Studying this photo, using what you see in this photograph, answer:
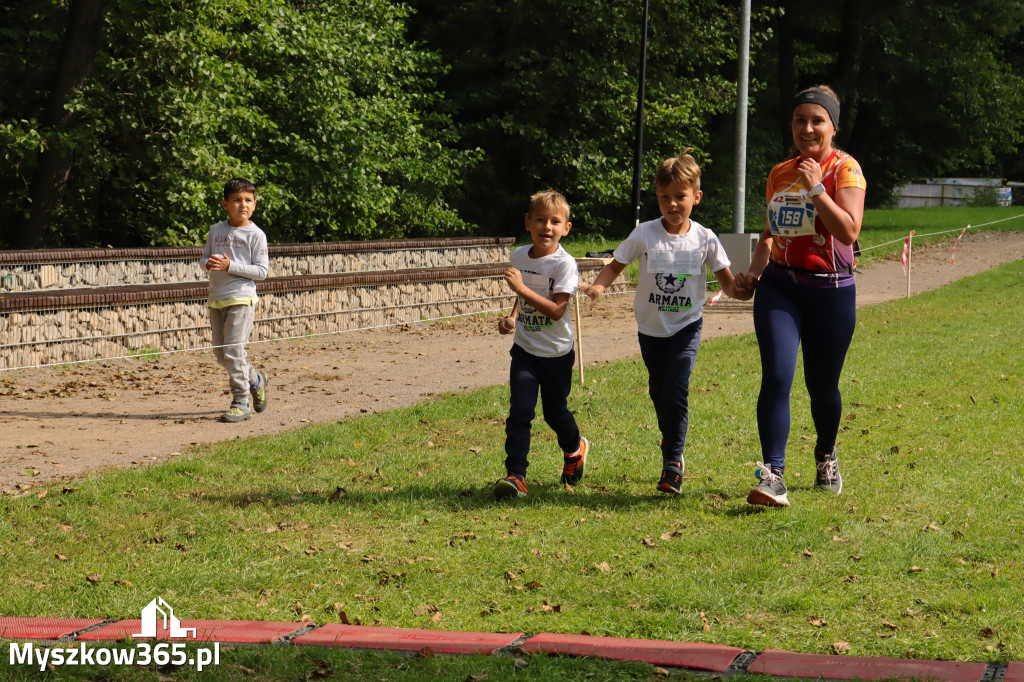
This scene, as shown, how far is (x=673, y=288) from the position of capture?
5.96 m

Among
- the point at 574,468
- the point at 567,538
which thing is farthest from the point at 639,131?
the point at 567,538

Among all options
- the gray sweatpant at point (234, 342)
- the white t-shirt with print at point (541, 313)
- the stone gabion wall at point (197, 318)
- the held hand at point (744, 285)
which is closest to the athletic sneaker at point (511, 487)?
the white t-shirt with print at point (541, 313)

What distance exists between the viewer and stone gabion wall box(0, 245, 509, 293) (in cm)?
1259

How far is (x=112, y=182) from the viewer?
1658 centimetres

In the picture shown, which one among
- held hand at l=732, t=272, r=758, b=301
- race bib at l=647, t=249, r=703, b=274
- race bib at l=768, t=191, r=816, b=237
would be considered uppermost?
race bib at l=768, t=191, r=816, b=237

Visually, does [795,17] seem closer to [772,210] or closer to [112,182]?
[112,182]

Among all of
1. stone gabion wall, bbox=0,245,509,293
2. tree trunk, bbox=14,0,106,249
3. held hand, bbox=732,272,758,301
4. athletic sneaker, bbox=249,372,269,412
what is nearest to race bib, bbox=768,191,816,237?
held hand, bbox=732,272,758,301

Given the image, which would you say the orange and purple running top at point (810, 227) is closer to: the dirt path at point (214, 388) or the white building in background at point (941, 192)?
the dirt path at point (214, 388)

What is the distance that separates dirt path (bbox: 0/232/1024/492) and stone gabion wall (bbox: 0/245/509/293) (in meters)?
1.84

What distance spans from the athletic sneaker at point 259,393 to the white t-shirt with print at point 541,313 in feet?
12.0

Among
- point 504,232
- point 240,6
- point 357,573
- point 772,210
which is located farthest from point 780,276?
point 504,232

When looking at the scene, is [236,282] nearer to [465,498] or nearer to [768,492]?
[465,498]

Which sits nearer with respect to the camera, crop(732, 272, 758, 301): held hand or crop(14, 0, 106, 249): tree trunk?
crop(732, 272, 758, 301): held hand

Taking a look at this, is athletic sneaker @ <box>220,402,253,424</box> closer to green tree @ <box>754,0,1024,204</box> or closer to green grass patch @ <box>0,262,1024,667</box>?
green grass patch @ <box>0,262,1024,667</box>
